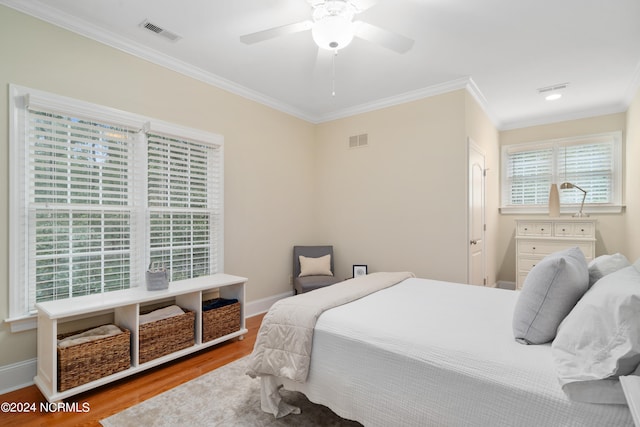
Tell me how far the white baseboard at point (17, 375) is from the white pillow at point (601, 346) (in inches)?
129

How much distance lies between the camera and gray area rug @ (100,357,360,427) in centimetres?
190

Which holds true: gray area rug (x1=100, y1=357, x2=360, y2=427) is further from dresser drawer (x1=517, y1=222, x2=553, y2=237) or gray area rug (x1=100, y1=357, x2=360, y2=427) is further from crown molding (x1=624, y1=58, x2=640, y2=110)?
crown molding (x1=624, y1=58, x2=640, y2=110)

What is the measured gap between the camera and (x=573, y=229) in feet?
14.2

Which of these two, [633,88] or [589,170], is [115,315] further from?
[589,170]

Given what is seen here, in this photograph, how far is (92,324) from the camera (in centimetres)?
261

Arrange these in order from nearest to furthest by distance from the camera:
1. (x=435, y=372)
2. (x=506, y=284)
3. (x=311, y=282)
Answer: (x=435, y=372), (x=311, y=282), (x=506, y=284)

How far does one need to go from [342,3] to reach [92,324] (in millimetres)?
3084

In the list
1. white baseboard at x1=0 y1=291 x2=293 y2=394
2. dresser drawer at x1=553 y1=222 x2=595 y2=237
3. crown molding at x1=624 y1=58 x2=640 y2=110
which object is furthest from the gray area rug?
crown molding at x1=624 y1=58 x2=640 y2=110

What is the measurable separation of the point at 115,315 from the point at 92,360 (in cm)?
52

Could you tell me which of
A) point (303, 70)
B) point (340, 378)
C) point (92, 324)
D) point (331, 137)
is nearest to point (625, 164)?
point (331, 137)

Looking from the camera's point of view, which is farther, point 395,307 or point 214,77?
point 214,77

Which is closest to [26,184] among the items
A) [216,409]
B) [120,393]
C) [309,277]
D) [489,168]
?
[120,393]

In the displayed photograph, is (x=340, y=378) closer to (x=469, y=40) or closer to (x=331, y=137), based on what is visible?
(x=469, y=40)

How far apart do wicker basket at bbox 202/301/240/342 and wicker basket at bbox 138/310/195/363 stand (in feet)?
0.38
